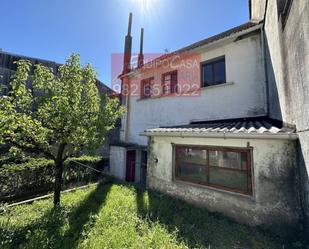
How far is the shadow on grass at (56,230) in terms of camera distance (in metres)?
4.69

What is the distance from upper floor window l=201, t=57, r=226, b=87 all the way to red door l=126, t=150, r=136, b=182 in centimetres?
676

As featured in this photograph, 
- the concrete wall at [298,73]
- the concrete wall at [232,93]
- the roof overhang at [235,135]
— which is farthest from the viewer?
the concrete wall at [232,93]

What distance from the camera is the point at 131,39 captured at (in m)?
18.4

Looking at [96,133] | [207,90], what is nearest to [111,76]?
[207,90]

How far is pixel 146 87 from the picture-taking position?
13875mm

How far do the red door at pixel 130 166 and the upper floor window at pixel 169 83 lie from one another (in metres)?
4.85

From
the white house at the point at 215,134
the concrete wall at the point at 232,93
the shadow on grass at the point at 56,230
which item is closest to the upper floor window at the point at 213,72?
the white house at the point at 215,134

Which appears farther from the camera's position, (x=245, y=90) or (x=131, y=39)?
(x=131, y=39)

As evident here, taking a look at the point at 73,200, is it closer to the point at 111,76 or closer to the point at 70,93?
the point at 70,93

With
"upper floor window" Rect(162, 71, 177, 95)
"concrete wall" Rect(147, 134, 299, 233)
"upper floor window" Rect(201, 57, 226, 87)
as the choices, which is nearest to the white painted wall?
"upper floor window" Rect(162, 71, 177, 95)

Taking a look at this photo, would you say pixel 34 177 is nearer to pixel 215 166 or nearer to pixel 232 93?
pixel 215 166

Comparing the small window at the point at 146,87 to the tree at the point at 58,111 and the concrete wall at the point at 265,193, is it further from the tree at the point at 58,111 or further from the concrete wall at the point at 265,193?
the concrete wall at the point at 265,193

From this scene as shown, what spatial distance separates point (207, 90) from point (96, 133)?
6378mm

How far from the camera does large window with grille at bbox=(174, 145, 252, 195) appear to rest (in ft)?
20.7
